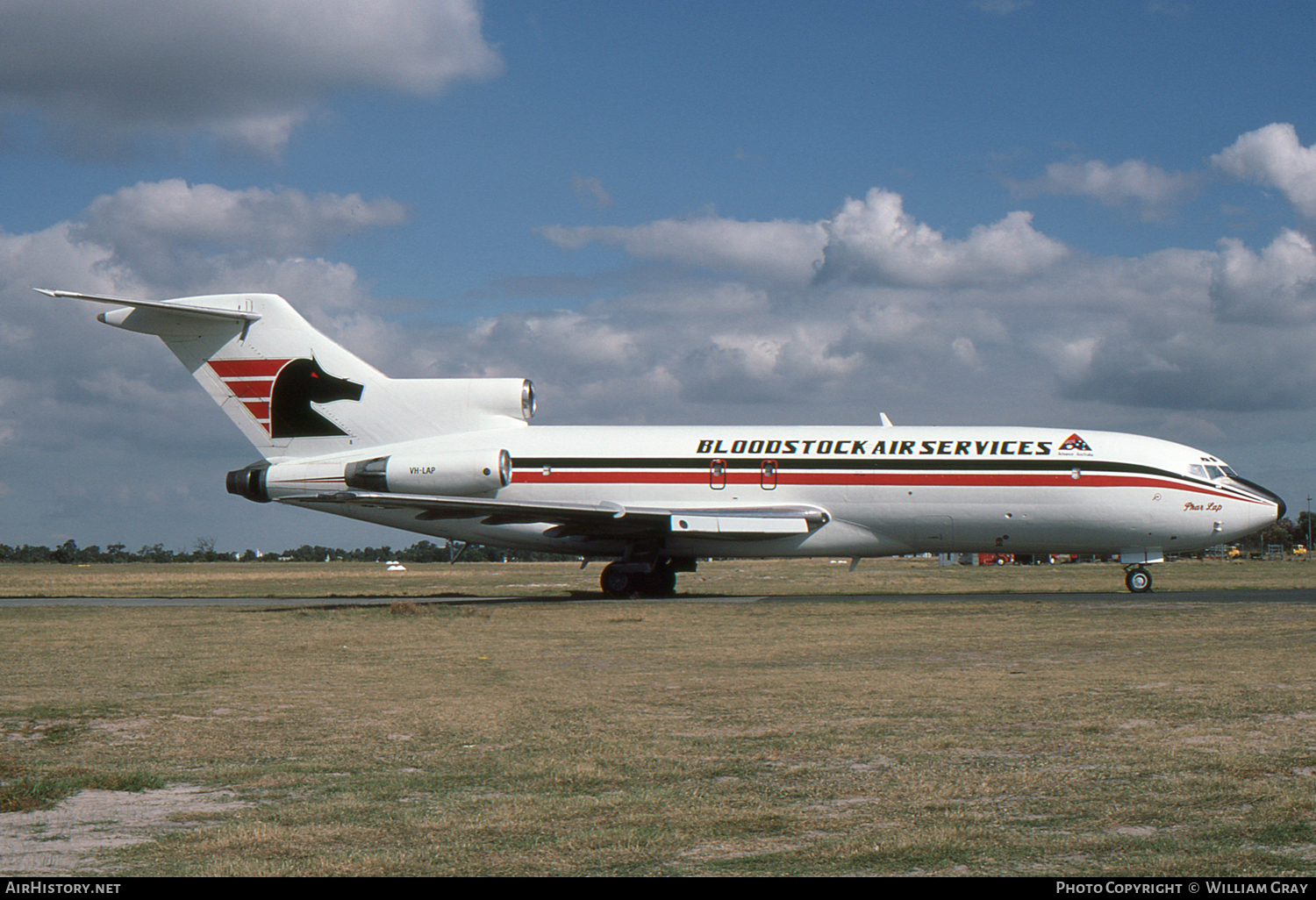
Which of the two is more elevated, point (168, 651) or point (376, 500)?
point (376, 500)

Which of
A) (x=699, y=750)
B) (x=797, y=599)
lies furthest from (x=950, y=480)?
(x=699, y=750)

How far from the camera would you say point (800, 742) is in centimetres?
873

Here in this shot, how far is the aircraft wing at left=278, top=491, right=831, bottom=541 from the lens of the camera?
1099 inches

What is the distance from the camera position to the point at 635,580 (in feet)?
98.5

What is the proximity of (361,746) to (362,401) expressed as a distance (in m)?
23.5

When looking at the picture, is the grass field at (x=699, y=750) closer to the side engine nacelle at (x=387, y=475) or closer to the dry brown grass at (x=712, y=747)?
the dry brown grass at (x=712, y=747)

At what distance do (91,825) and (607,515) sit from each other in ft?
72.0

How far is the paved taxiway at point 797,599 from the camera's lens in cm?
2597

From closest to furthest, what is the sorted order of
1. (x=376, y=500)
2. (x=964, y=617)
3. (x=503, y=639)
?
(x=503, y=639) < (x=964, y=617) < (x=376, y=500)

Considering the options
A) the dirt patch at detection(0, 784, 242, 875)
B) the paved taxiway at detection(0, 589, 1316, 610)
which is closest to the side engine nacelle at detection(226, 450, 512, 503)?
the paved taxiway at detection(0, 589, 1316, 610)

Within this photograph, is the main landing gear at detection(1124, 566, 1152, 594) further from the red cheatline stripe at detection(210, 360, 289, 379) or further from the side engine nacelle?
the red cheatline stripe at detection(210, 360, 289, 379)

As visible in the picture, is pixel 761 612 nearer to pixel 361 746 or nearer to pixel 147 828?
pixel 361 746
